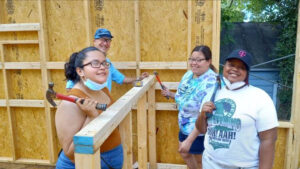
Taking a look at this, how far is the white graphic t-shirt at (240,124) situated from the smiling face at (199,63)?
739 millimetres

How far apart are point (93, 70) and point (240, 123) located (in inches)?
46.8

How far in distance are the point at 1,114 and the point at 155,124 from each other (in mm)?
2884

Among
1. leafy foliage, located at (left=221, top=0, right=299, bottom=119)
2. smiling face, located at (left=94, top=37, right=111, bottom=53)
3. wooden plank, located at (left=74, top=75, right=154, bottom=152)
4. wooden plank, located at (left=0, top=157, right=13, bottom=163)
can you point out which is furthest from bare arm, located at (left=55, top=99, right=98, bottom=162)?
leafy foliage, located at (left=221, top=0, right=299, bottom=119)

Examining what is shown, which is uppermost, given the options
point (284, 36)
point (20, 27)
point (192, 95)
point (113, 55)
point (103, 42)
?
point (284, 36)

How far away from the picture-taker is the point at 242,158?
5.87ft

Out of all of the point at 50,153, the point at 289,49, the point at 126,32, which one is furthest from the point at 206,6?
the point at 289,49

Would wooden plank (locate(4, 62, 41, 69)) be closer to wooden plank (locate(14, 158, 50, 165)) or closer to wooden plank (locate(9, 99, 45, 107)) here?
wooden plank (locate(9, 99, 45, 107))

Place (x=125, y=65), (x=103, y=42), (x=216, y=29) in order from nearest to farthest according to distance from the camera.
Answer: (x=103, y=42) < (x=216, y=29) < (x=125, y=65)

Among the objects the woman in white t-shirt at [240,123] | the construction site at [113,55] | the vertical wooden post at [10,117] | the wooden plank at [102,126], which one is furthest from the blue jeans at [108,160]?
the vertical wooden post at [10,117]

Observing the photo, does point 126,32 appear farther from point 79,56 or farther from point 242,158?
point 242,158

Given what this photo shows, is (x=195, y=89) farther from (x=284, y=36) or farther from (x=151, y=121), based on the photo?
(x=284, y=36)

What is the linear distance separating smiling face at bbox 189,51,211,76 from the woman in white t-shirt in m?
0.70

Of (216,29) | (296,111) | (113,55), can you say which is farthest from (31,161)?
(296,111)

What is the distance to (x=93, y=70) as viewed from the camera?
1.75m
